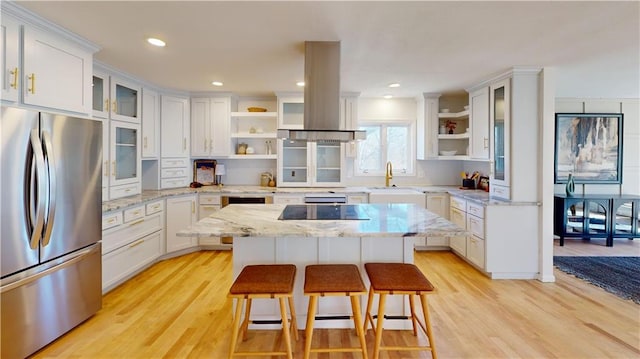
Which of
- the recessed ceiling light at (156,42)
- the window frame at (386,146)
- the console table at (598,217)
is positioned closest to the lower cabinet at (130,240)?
the recessed ceiling light at (156,42)

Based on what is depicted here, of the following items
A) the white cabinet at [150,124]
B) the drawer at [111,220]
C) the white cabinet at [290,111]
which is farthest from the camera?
the white cabinet at [290,111]

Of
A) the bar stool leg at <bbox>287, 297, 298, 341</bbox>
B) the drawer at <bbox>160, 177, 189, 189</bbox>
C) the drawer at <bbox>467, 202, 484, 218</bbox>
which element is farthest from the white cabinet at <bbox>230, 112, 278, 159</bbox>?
the bar stool leg at <bbox>287, 297, 298, 341</bbox>

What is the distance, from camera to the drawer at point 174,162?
15.3 feet

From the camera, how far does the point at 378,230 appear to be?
2.07m

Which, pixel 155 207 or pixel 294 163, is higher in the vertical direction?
pixel 294 163

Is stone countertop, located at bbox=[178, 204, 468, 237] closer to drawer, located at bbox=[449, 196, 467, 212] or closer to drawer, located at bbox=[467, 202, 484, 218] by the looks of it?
drawer, located at bbox=[467, 202, 484, 218]

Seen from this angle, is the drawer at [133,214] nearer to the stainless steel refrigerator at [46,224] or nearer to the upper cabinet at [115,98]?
the stainless steel refrigerator at [46,224]

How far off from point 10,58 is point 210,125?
9.24 ft

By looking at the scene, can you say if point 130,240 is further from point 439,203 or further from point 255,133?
point 439,203

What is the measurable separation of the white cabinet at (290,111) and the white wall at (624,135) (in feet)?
13.6

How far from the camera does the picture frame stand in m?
5.18

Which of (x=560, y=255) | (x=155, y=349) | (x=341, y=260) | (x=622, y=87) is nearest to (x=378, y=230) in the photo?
(x=341, y=260)

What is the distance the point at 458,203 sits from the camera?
443cm

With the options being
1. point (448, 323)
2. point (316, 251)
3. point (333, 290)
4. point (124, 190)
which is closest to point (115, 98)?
point (124, 190)
